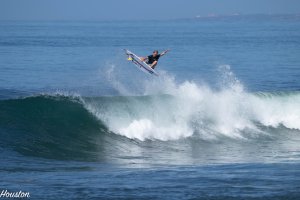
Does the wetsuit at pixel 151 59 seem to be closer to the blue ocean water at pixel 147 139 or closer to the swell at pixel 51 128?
the blue ocean water at pixel 147 139

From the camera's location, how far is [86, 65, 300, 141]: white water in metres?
25.2

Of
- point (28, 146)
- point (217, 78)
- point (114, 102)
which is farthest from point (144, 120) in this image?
point (217, 78)

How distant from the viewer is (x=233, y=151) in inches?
883

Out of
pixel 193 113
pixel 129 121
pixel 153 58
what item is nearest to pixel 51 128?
pixel 129 121

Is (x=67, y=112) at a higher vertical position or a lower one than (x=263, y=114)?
lower

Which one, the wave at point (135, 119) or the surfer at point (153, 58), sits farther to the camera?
the surfer at point (153, 58)

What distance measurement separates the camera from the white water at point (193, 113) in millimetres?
25234

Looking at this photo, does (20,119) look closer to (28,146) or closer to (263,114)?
(28,146)

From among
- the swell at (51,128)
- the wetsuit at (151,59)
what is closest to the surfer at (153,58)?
the wetsuit at (151,59)

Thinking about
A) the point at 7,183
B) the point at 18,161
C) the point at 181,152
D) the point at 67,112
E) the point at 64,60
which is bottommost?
the point at 7,183

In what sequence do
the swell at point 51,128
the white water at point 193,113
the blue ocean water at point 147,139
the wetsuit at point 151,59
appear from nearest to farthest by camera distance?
the blue ocean water at point 147,139
the swell at point 51,128
the white water at point 193,113
the wetsuit at point 151,59

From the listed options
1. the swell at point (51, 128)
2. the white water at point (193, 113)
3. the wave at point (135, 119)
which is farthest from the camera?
the white water at point (193, 113)

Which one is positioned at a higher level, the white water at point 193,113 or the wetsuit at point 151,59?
the wetsuit at point 151,59

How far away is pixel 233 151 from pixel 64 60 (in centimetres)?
3841
